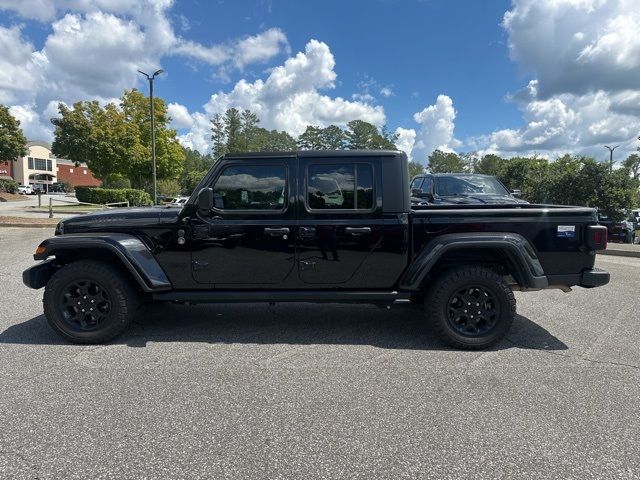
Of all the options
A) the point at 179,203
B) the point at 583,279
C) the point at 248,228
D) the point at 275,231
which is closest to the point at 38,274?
the point at 248,228

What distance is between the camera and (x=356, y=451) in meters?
2.41

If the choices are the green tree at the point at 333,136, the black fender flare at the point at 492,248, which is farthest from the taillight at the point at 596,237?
the green tree at the point at 333,136

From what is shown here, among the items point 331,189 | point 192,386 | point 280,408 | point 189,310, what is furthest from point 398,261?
point 189,310

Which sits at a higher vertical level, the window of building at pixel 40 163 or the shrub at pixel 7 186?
the window of building at pixel 40 163

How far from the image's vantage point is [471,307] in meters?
4.01

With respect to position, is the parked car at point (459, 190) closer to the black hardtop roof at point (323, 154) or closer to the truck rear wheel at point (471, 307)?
the black hardtop roof at point (323, 154)

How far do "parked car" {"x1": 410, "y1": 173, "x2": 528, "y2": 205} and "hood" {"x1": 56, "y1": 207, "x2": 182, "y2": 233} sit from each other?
5217 mm

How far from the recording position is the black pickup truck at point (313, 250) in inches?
155

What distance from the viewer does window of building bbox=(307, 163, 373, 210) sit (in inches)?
158

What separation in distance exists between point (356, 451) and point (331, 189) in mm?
2387

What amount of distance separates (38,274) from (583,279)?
5.39 m

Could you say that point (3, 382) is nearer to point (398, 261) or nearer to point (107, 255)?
point (107, 255)

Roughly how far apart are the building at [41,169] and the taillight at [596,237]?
2826 inches

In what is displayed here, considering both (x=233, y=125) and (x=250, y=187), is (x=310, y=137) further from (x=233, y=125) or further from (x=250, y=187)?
(x=250, y=187)
